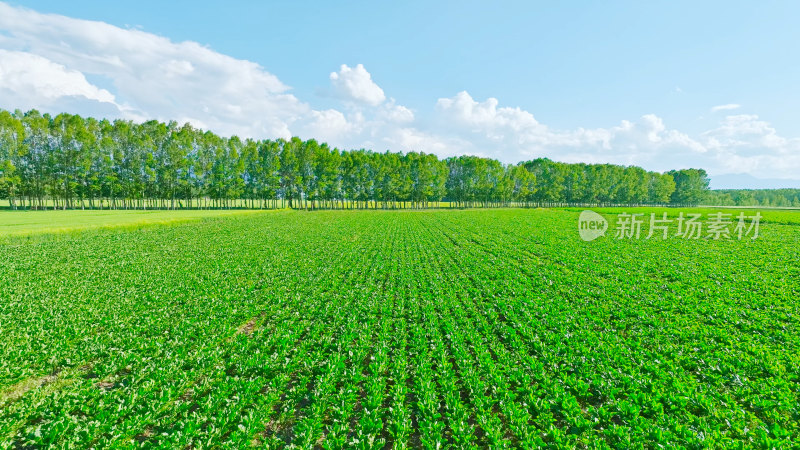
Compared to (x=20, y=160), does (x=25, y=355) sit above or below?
below

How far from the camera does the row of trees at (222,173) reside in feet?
245

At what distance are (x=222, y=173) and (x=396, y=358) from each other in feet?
323

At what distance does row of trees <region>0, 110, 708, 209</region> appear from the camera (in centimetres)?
7469

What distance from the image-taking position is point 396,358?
8.64 meters

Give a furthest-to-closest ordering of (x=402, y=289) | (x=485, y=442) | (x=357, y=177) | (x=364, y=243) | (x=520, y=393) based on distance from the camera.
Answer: (x=357, y=177) < (x=364, y=243) < (x=402, y=289) < (x=520, y=393) < (x=485, y=442)

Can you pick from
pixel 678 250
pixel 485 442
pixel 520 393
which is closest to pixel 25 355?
pixel 485 442

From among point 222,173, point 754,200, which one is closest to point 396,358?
point 222,173

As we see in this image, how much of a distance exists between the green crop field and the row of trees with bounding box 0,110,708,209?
264 feet

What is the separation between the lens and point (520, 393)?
290 inches

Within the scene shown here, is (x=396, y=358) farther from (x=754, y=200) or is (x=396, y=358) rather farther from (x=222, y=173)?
(x=754, y=200)

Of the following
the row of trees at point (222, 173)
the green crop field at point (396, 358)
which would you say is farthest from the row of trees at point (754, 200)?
the green crop field at point (396, 358)

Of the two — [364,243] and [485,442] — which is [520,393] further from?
[364,243]

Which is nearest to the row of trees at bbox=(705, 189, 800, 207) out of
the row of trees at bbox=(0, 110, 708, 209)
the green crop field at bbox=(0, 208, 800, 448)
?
the row of trees at bbox=(0, 110, 708, 209)

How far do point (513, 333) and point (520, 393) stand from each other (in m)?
3.01
